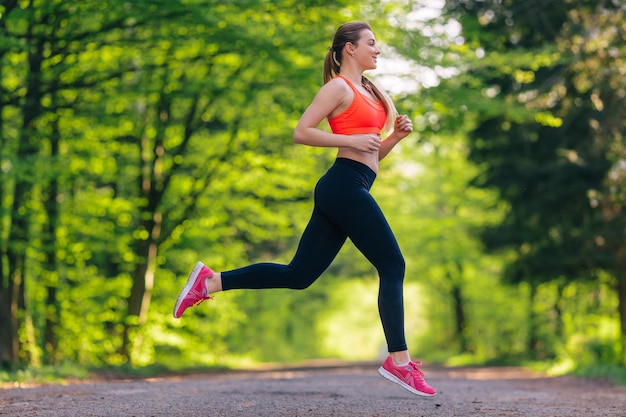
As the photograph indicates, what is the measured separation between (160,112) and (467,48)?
6.20m

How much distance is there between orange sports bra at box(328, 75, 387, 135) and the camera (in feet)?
16.1

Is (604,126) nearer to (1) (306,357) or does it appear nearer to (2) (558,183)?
(2) (558,183)

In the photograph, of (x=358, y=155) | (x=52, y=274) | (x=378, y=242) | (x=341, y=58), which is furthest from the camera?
(x=52, y=274)

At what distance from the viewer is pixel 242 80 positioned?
15.3m

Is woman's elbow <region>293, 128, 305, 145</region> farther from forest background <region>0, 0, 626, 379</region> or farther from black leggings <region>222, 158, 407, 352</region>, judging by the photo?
forest background <region>0, 0, 626, 379</region>

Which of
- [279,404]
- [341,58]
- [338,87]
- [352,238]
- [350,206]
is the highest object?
[341,58]

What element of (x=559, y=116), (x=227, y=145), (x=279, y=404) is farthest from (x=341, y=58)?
(x=227, y=145)

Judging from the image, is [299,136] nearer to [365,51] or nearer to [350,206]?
[350,206]

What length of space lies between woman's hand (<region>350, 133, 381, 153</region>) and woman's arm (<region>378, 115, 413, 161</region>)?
0.37m

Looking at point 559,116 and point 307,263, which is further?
point 559,116

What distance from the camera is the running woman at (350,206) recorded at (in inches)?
188

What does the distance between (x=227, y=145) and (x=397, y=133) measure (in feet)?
40.6

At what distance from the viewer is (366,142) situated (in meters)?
4.79

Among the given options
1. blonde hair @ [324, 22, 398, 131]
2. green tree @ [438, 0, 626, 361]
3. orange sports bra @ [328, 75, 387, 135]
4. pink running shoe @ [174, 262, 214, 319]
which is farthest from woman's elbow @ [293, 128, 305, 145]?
green tree @ [438, 0, 626, 361]
